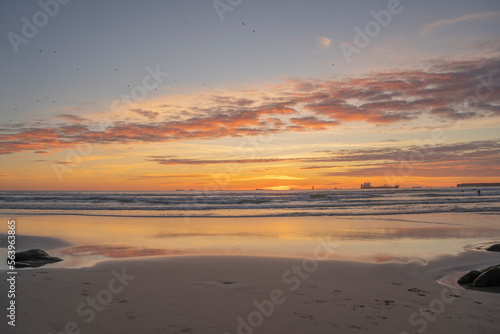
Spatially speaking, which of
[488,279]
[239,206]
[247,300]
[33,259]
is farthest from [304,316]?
[239,206]

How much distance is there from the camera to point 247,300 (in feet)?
22.5

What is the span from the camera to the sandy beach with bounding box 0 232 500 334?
5.62 meters

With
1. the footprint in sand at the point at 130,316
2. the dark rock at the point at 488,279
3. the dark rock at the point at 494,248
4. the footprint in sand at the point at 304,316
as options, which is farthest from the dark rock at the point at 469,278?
the footprint in sand at the point at 130,316

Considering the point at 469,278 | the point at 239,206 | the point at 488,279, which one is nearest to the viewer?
the point at 488,279

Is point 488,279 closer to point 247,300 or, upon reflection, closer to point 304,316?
point 304,316

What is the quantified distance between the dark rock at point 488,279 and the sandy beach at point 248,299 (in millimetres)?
633

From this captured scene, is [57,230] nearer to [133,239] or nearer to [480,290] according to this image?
[133,239]

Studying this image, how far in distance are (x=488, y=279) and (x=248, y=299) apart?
216 inches

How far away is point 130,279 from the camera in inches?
329

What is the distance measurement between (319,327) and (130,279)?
4.81m

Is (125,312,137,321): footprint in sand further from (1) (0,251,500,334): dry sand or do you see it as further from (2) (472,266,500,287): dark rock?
(2) (472,266,500,287): dark rock

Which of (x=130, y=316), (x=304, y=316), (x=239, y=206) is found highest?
(x=239, y=206)

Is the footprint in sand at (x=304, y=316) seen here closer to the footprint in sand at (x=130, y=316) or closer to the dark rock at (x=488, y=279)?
the footprint in sand at (x=130, y=316)

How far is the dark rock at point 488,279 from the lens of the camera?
7.93m
